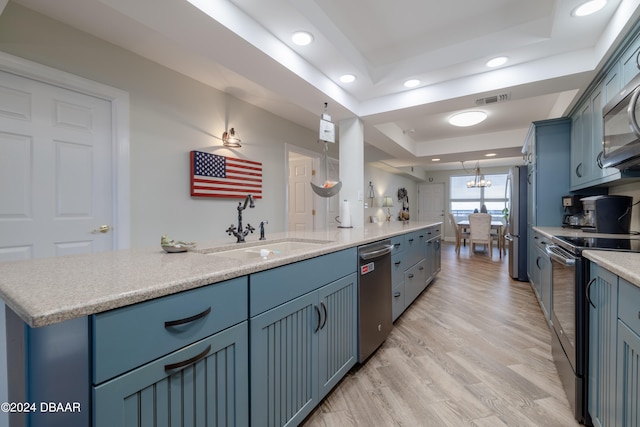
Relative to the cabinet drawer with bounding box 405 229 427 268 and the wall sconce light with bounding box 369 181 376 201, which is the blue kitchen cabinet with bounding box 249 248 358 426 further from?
the wall sconce light with bounding box 369 181 376 201

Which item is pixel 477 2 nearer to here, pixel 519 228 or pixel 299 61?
pixel 299 61

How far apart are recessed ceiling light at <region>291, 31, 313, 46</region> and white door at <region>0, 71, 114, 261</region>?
170cm

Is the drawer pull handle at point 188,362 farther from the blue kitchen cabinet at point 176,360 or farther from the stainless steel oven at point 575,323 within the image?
the stainless steel oven at point 575,323

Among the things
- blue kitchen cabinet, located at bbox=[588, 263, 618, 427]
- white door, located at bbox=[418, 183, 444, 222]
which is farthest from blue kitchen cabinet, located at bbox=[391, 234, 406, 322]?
white door, located at bbox=[418, 183, 444, 222]

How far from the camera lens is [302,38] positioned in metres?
2.05

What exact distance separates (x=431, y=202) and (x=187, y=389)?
9.98 m

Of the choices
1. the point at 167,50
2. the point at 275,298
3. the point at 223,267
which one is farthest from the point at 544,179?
the point at 167,50

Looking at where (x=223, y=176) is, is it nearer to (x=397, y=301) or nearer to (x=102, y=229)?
(x=102, y=229)

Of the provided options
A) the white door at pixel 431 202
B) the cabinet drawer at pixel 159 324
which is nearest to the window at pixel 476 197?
the white door at pixel 431 202

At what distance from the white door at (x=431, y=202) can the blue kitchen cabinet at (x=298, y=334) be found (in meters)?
8.77

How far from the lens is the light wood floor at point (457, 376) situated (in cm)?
150

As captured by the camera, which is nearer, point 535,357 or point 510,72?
point 535,357

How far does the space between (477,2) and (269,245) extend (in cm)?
221

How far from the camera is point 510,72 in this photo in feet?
8.07
